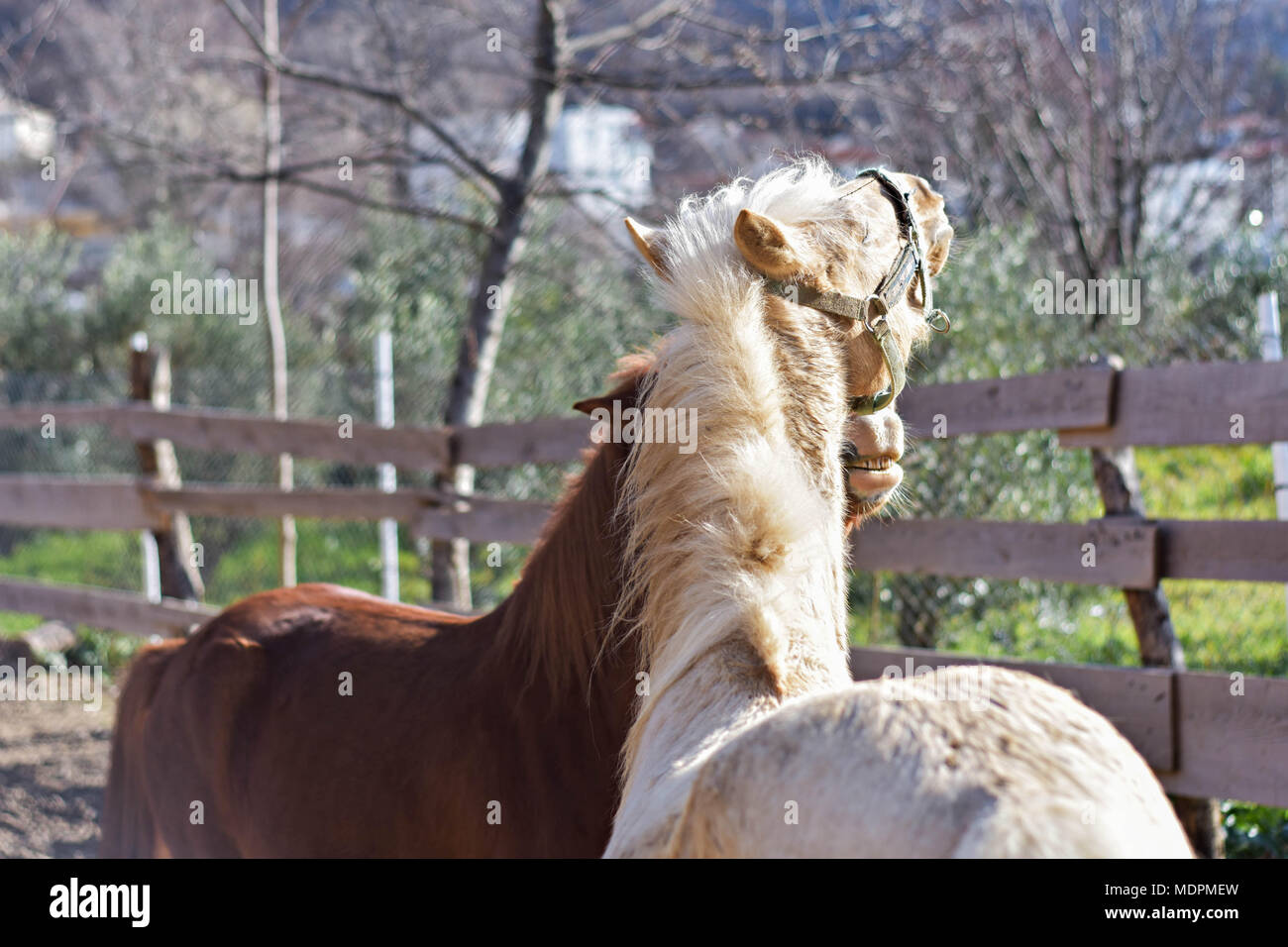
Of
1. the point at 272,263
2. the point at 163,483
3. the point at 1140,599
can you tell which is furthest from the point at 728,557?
the point at 272,263

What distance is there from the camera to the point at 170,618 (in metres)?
6.03

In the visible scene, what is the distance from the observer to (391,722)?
7.41 ft

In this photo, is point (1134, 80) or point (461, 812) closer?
point (461, 812)

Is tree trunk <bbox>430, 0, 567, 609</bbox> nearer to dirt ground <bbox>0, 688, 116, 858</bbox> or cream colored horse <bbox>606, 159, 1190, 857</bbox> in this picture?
dirt ground <bbox>0, 688, 116, 858</bbox>

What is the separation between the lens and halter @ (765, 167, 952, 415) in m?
1.76

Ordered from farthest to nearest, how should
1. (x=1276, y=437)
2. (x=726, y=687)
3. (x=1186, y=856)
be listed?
(x=1276, y=437)
(x=726, y=687)
(x=1186, y=856)

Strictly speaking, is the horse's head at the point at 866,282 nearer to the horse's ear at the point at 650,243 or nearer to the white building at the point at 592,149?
the horse's ear at the point at 650,243

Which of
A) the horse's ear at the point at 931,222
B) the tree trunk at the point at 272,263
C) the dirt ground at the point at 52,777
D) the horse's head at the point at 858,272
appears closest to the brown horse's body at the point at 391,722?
the horse's head at the point at 858,272

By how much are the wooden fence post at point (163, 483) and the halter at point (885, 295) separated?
542 centimetres

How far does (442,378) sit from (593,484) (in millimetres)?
7120

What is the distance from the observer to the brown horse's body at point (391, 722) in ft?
6.42

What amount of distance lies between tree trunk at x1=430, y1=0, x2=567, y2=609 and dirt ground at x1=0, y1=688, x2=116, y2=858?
6.19 feet

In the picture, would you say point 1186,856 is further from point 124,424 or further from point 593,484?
point 124,424
